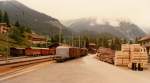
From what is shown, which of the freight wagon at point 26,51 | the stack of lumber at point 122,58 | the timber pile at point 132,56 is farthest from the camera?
the freight wagon at point 26,51

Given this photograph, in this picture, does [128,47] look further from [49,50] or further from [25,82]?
[49,50]

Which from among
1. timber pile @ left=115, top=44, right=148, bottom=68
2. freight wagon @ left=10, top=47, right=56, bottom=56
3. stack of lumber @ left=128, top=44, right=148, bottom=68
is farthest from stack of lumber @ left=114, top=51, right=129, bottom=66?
freight wagon @ left=10, top=47, right=56, bottom=56

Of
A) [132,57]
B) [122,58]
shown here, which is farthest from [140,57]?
[122,58]

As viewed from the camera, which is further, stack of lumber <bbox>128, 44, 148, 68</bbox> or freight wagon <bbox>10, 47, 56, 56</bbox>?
freight wagon <bbox>10, 47, 56, 56</bbox>

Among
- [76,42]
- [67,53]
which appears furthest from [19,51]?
[76,42]

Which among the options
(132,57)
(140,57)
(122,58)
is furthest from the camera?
(122,58)

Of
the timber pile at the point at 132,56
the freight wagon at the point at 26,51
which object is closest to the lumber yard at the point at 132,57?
the timber pile at the point at 132,56

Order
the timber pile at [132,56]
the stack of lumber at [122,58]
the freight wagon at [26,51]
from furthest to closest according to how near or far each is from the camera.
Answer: the freight wagon at [26,51] < the stack of lumber at [122,58] < the timber pile at [132,56]

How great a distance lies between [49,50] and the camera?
283ft

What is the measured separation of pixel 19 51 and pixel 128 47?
132 feet

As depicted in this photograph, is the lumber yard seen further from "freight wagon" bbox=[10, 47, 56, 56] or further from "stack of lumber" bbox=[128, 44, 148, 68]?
"freight wagon" bbox=[10, 47, 56, 56]

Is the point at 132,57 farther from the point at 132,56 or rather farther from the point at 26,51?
the point at 26,51

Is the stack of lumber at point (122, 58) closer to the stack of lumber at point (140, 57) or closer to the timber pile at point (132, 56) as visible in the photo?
the timber pile at point (132, 56)

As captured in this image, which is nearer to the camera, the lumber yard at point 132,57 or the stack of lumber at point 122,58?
the lumber yard at point 132,57
